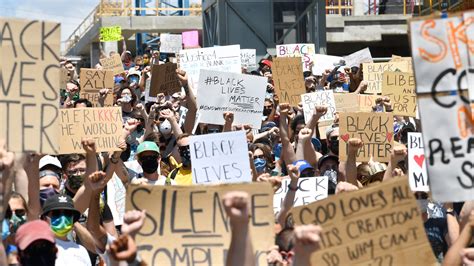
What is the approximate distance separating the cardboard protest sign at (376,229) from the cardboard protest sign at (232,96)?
539 cm

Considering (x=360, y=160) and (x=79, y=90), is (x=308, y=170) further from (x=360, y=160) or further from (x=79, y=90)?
(x=79, y=90)

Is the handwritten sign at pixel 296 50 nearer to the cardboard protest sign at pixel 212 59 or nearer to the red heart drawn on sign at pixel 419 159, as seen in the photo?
the cardboard protest sign at pixel 212 59

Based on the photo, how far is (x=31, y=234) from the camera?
4.95 m

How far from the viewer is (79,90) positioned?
13703mm

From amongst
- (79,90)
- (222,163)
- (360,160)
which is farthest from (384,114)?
(79,90)

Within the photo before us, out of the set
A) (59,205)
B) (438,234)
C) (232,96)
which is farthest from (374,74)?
(59,205)

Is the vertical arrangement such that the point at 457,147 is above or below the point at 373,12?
below

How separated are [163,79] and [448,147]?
738 centimetres

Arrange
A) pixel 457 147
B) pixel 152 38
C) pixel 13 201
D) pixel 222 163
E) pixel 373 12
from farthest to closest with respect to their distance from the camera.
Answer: pixel 152 38 → pixel 373 12 → pixel 222 163 → pixel 13 201 → pixel 457 147

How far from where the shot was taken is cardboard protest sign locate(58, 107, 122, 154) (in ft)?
27.8

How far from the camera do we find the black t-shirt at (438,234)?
6148mm

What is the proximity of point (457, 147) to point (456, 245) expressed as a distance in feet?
1.85

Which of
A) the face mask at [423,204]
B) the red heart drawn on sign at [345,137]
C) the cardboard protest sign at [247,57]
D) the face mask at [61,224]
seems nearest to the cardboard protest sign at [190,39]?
the cardboard protest sign at [247,57]

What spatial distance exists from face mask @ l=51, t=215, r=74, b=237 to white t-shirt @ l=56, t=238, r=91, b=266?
0.06 m
